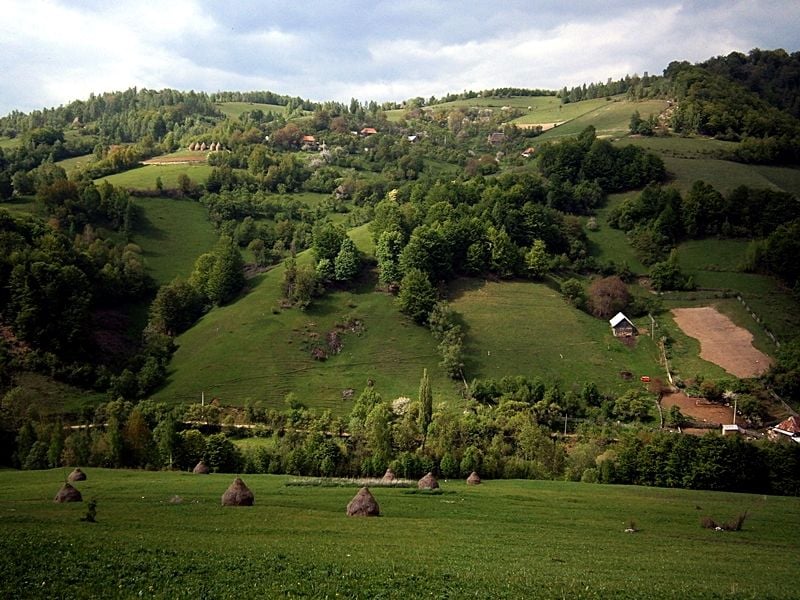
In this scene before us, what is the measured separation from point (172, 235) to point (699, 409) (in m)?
106

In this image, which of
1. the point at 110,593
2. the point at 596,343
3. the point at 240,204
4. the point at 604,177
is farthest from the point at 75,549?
the point at 604,177

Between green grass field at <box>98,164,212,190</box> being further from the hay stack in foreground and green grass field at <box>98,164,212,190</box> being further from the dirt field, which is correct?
the dirt field

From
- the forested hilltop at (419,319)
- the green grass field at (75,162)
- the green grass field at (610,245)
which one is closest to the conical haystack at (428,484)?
the forested hilltop at (419,319)

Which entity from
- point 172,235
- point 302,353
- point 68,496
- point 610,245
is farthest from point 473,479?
point 172,235

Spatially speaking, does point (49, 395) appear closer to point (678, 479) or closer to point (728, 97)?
point (678, 479)

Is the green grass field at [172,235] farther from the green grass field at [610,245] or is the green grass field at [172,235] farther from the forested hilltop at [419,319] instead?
the green grass field at [610,245]

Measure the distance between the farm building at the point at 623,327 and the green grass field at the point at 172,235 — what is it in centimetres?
8000

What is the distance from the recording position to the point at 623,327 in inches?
3932

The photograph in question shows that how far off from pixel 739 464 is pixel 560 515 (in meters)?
28.8

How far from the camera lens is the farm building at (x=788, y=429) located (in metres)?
74.0

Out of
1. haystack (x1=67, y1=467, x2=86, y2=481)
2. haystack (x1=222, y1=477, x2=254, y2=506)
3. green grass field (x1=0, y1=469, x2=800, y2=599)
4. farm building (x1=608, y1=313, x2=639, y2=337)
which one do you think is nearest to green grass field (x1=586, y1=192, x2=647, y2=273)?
farm building (x1=608, y1=313, x2=639, y2=337)

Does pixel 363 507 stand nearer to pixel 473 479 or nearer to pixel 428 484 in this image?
pixel 428 484

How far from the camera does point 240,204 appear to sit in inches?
5797

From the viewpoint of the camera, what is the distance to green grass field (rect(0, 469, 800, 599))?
21656 mm
